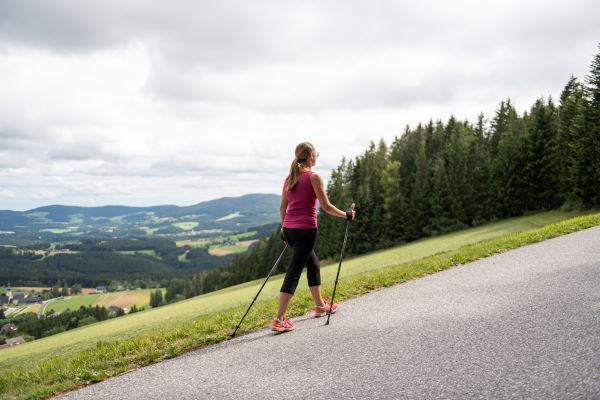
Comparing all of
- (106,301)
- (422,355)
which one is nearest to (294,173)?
(422,355)

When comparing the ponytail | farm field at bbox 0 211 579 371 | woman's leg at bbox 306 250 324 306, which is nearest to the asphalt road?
woman's leg at bbox 306 250 324 306

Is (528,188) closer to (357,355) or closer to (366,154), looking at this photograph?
(366,154)

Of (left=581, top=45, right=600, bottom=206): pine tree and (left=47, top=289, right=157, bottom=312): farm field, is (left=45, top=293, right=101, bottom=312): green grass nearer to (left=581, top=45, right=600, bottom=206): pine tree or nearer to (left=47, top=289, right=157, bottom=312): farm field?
(left=47, top=289, right=157, bottom=312): farm field

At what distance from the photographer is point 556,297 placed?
282 inches

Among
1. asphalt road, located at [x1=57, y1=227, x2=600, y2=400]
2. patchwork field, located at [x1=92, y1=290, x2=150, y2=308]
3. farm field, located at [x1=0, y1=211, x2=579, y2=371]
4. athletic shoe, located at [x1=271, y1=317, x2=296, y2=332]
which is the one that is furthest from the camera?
patchwork field, located at [x1=92, y1=290, x2=150, y2=308]

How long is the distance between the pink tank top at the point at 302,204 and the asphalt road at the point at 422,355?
191 centimetres

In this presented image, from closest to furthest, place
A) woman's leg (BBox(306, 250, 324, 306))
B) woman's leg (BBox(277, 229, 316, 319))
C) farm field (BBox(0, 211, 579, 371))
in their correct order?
woman's leg (BBox(277, 229, 316, 319)), woman's leg (BBox(306, 250, 324, 306)), farm field (BBox(0, 211, 579, 371))

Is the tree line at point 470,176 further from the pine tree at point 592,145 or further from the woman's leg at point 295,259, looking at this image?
the woman's leg at point 295,259

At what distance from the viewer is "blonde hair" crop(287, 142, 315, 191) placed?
7461 millimetres

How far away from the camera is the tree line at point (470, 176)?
1635 inches

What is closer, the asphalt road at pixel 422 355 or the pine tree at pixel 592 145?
the asphalt road at pixel 422 355

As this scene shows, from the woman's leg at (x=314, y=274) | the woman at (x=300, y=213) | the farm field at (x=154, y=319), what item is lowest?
the farm field at (x=154, y=319)

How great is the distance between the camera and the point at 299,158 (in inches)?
294

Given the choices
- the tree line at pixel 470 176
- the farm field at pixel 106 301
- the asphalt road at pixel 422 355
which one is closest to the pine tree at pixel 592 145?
the tree line at pixel 470 176
